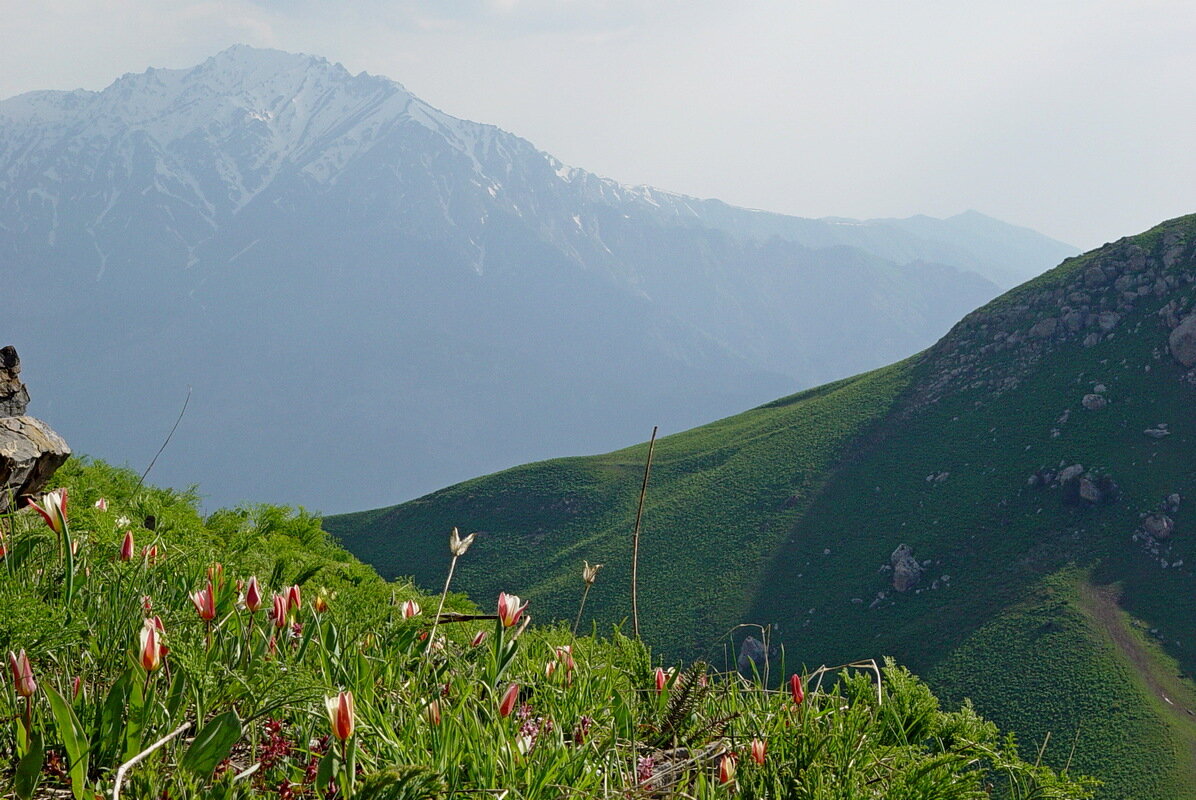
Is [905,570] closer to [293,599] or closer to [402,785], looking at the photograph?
[293,599]

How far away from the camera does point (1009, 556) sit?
8425cm

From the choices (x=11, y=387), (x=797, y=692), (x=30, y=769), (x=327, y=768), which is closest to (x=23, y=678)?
(x=30, y=769)

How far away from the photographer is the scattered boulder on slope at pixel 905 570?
3393 inches

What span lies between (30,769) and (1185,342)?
114 m

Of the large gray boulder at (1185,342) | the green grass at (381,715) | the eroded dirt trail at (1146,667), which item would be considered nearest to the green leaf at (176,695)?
the green grass at (381,715)

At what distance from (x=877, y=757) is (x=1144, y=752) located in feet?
236

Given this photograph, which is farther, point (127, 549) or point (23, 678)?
point (127, 549)

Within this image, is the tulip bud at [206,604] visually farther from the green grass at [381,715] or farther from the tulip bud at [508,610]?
the tulip bud at [508,610]

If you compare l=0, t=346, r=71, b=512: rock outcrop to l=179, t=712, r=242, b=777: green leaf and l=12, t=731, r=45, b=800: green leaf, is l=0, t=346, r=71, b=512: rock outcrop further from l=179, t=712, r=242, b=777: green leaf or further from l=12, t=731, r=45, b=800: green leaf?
l=179, t=712, r=242, b=777: green leaf

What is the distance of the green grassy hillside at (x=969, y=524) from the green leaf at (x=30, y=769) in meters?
70.2

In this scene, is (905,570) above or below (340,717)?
below

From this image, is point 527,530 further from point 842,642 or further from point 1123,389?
point 1123,389

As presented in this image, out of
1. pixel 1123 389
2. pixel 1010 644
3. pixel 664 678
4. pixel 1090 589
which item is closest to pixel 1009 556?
pixel 1090 589

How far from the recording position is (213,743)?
7.26ft
